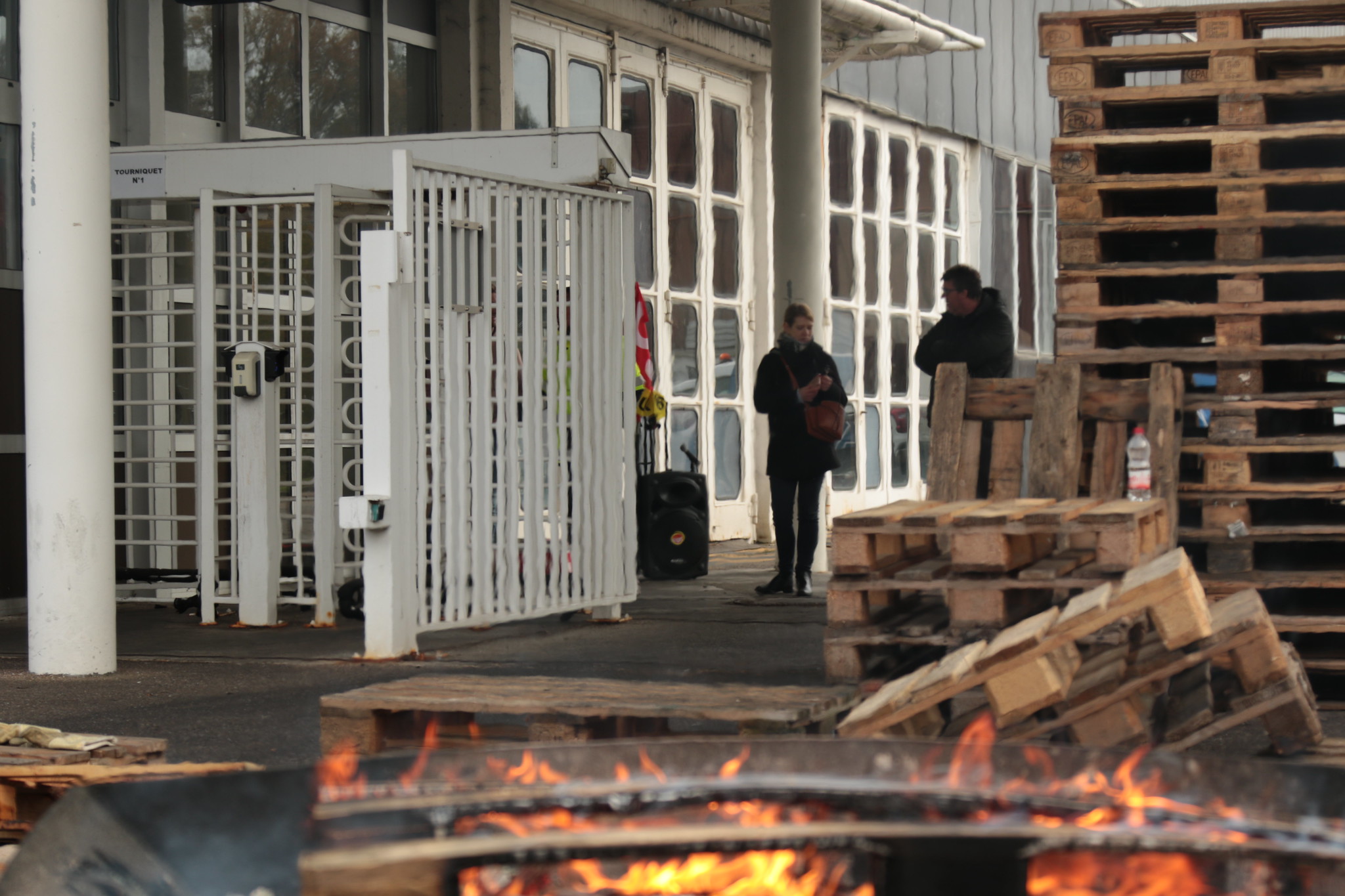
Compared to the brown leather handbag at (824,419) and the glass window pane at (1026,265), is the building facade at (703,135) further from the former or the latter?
the brown leather handbag at (824,419)

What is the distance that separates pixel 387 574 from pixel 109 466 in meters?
1.49

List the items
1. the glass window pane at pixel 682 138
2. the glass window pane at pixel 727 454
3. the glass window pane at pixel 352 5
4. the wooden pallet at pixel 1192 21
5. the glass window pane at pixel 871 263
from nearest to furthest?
the wooden pallet at pixel 1192 21
the glass window pane at pixel 352 5
the glass window pane at pixel 682 138
the glass window pane at pixel 727 454
the glass window pane at pixel 871 263

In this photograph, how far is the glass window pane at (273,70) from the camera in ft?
40.4

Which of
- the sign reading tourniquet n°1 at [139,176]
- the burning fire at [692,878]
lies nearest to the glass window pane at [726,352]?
the sign reading tourniquet n°1 at [139,176]

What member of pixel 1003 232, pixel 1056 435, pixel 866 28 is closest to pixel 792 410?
pixel 1056 435

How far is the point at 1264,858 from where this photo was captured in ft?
7.30

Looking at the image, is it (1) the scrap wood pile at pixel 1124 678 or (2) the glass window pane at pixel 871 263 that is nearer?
(1) the scrap wood pile at pixel 1124 678

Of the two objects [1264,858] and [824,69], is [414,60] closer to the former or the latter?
[824,69]

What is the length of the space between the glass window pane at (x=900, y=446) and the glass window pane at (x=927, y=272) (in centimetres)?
151

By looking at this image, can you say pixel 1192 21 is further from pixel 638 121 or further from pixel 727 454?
pixel 727 454

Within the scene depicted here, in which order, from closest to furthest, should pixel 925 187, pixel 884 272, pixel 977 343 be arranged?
1. pixel 977 343
2. pixel 884 272
3. pixel 925 187

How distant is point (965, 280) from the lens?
979cm

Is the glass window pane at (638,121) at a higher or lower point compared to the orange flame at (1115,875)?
higher

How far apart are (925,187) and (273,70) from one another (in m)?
11.0
